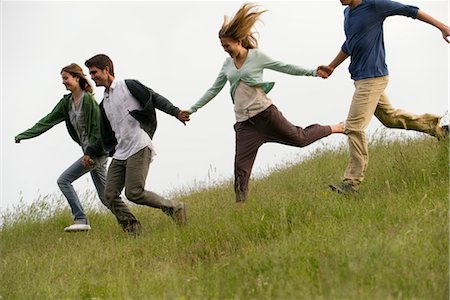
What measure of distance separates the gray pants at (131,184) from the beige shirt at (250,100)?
125cm

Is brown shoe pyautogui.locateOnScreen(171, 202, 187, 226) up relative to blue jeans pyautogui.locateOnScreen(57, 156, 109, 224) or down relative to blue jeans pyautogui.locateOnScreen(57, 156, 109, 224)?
down

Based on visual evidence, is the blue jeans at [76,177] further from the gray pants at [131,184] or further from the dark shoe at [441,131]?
the dark shoe at [441,131]

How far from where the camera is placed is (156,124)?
8.02 metres

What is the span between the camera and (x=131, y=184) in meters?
7.62

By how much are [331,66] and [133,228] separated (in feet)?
9.98

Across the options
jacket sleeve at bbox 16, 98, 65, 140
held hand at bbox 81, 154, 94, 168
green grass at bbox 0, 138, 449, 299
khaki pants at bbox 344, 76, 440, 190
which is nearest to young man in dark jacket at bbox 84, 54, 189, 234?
green grass at bbox 0, 138, 449, 299

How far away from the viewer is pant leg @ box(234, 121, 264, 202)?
24.5ft

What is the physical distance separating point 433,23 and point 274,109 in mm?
1876

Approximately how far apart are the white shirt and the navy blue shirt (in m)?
2.56

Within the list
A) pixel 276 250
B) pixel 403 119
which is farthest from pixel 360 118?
pixel 276 250

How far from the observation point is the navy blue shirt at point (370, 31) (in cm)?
686

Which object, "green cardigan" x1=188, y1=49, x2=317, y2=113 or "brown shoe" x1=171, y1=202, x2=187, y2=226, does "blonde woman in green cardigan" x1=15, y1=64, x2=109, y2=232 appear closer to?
"brown shoe" x1=171, y1=202, x2=187, y2=226

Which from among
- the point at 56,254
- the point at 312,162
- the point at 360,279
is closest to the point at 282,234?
the point at 360,279

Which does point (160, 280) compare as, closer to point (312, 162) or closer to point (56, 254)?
point (56, 254)
